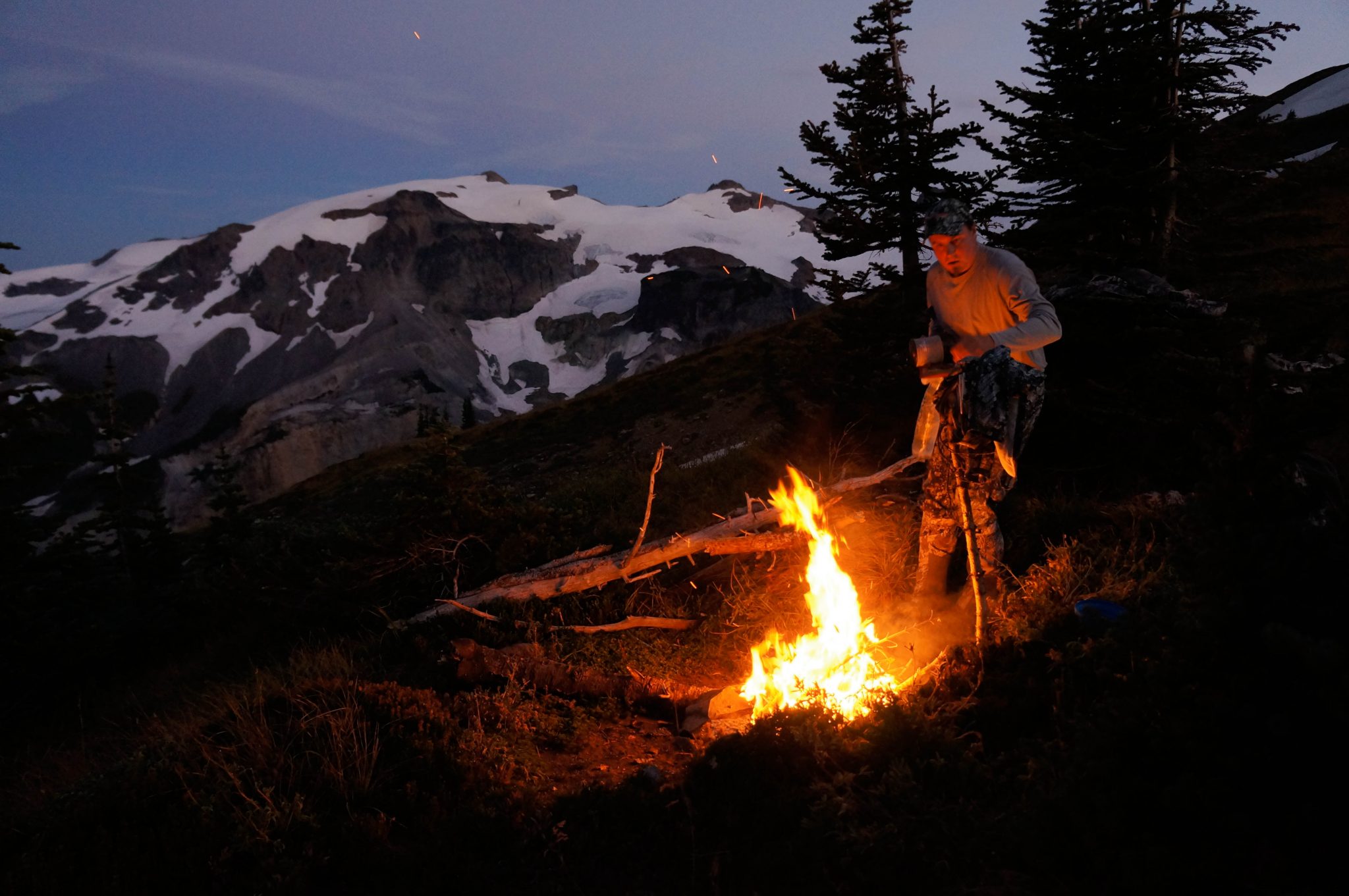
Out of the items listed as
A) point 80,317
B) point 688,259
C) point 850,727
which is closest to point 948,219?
point 850,727

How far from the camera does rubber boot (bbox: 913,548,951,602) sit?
622 centimetres

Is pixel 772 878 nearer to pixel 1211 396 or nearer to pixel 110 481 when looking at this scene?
pixel 1211 396

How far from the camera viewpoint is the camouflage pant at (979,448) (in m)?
5.34

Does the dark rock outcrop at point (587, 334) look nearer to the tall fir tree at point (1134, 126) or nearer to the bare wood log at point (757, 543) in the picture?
the tall fir tree at point (1134, 126)

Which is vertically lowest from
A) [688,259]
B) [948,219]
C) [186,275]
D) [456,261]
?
[948,219]

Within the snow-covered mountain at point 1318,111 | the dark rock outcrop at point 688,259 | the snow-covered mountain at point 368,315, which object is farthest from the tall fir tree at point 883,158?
the dark rock outcrop at point 688,259

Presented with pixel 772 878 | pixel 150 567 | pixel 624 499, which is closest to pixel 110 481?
pixel 150 567

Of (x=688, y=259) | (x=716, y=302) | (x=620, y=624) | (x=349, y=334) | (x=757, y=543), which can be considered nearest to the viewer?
(x=620, y=624)

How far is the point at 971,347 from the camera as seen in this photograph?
5.32m

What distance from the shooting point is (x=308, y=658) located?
7340mm

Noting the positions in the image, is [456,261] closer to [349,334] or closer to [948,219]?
[349,334]

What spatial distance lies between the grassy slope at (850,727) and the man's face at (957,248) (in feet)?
6.71

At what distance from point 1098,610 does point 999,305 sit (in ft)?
7.60

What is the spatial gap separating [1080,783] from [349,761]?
15.0ft
